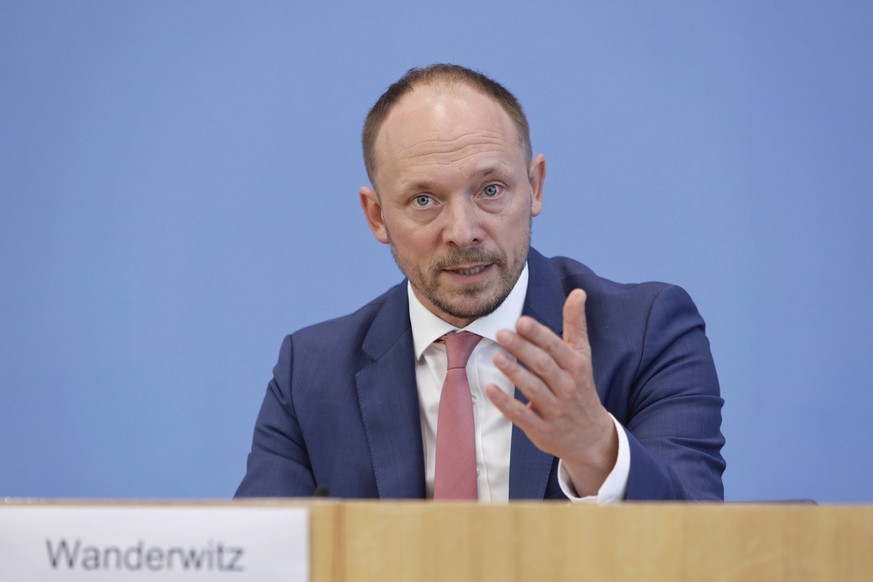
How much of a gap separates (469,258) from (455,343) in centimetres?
16

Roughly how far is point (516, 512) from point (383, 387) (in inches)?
39.8

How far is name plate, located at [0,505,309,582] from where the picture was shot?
95 cm

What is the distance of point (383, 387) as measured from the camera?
193 cm

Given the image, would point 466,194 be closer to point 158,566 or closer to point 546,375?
point 546,375

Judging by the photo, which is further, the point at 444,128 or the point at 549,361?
the point at 444,128

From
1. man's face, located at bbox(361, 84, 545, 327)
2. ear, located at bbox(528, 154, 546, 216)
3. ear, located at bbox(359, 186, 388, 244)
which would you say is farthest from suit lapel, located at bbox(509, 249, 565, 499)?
ear, located at bbox(359, 186, 388, 244)

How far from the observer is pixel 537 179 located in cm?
209

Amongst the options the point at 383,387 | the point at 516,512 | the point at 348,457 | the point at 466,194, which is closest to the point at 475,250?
the point at 466,194

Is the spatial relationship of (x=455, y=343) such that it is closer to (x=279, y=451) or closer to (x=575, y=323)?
(x=279, y=451)

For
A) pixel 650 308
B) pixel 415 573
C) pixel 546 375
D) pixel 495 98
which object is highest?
pixel 495 98

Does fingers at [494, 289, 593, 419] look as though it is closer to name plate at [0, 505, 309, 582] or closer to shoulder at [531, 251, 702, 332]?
name plate at [0, 505, 309, 582]

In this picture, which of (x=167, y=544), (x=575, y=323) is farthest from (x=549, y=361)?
(x=167, y=544)

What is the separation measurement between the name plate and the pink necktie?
0.84 meters

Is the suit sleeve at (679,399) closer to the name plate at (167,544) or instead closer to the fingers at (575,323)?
the fingers at (575,323)
